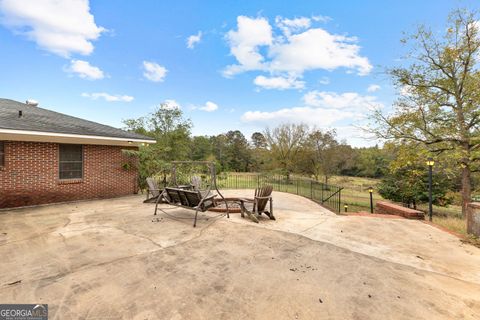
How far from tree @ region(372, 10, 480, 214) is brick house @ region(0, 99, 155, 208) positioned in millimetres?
13764

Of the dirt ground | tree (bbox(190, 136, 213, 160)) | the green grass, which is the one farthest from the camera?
tree (bbox(190, 136, 213, 160))

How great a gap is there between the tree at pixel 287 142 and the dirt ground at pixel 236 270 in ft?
76.4

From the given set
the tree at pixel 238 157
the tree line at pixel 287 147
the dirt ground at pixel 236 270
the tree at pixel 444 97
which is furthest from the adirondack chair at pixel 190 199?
the tree at pixel 238 157

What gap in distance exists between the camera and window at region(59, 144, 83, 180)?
7.82 meters

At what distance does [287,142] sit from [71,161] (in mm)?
24349

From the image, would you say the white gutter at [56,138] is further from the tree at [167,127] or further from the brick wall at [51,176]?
the tree at [167,127]

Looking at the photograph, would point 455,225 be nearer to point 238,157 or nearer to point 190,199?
point 190,199

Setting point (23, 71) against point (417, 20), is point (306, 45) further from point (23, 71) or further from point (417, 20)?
point (23, 71)

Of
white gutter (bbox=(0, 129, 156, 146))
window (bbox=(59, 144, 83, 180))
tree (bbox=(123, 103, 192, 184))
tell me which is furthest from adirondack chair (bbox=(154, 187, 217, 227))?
tree (bbox=(123, 103, 192, 184))

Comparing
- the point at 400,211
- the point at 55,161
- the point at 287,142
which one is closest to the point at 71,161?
the point at 55,161

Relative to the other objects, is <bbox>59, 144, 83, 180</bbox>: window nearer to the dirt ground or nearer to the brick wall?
the brick wall

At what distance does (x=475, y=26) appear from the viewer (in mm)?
10523

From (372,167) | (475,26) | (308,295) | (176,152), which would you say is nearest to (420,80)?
(475,26)

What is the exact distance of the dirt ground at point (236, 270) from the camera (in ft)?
7.16
